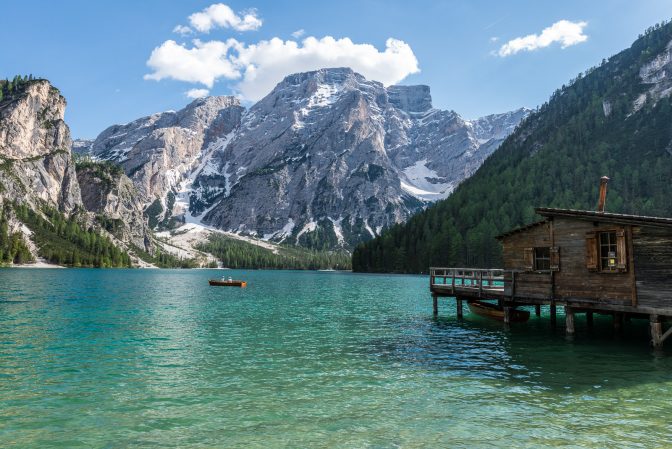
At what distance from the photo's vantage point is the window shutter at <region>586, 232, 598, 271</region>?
3188 centimetres

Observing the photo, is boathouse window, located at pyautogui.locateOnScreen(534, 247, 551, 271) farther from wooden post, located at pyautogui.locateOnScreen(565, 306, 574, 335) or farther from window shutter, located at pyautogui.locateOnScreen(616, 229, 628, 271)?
window shutter, located at pyautogui.locateOnScreen(616, 229, 628, 271)

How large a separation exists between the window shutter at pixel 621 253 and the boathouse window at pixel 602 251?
266 mm

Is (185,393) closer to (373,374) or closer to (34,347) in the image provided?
(373,374)

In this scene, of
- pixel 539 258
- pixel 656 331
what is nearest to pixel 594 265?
pixel 656 331

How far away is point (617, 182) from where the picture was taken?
19662 centimetres

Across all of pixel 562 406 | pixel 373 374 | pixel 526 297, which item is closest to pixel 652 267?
pixel 526 297

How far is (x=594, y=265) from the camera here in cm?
3184

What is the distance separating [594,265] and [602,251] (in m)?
1.31

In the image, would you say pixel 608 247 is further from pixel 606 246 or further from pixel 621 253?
pixel 621 253

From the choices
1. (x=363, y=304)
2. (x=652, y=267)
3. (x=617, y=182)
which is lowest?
(x=363, y=304)

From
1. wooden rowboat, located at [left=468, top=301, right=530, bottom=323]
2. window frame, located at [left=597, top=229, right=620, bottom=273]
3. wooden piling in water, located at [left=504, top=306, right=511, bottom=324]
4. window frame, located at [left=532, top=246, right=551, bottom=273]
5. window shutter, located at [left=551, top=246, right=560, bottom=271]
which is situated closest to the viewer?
window frame, located at [left=597, top=229, right=620, bottom=273]

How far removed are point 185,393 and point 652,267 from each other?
28.7 meters

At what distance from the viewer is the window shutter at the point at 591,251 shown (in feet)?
105

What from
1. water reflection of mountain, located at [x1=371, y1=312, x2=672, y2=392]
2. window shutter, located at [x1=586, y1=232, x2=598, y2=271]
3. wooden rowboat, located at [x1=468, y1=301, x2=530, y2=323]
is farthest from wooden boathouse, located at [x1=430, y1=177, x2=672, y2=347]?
wooden rowboat, located at [x1=468, y1=301, x2=530, y2=323]
